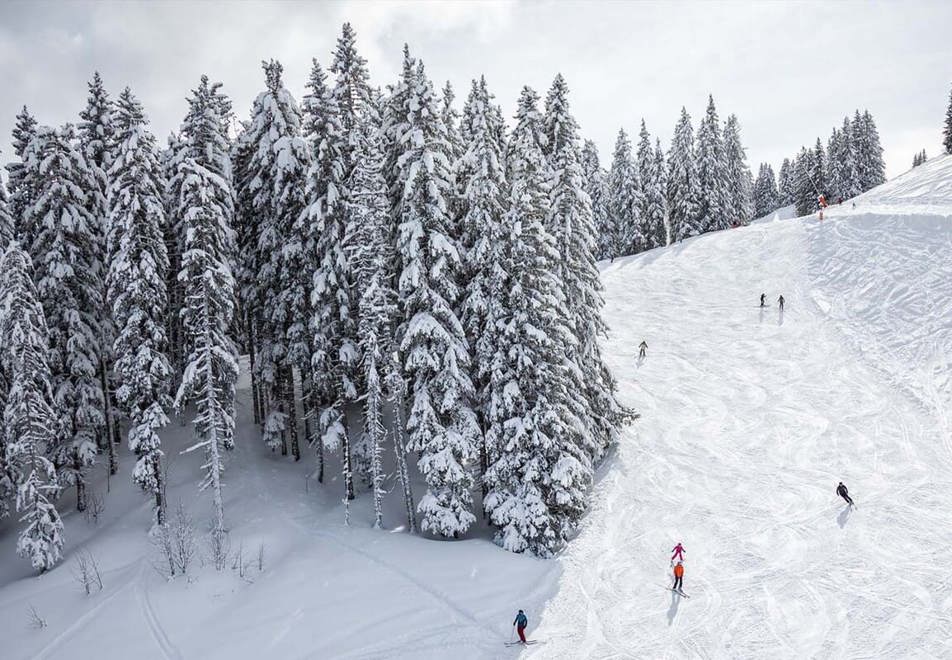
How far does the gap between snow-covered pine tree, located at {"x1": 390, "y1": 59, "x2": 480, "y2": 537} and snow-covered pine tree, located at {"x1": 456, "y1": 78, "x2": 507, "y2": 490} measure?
0.84 m

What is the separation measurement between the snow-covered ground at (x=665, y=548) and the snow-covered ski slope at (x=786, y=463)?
0.10 m

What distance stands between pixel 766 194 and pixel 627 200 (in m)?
59.8

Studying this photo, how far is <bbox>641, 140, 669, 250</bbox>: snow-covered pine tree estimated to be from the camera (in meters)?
71.3

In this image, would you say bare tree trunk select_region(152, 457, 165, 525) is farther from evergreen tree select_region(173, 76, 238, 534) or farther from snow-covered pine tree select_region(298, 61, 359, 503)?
snow-covered pine tree select_region(298, 61, 359, 503)

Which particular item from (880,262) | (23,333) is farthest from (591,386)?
(880,262)

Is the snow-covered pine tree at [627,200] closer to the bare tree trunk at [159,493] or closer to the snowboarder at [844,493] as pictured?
the snowboarder at [844,493]

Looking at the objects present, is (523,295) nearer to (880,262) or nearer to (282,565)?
(282,565)

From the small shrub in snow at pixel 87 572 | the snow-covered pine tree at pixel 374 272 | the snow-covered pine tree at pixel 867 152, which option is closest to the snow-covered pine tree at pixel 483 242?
the snow-covered pine tree at pixel 374 272

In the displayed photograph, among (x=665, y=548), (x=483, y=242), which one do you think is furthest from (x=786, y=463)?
(x=483, y=242)

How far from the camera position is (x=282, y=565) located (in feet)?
78.7

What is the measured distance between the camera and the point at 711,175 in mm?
68812

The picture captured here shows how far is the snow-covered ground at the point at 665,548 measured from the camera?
1902cm

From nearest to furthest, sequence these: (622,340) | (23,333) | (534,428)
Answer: (534,428)
(23,333)
(622,340)

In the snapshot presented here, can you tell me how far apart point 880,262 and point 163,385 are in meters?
49.6
